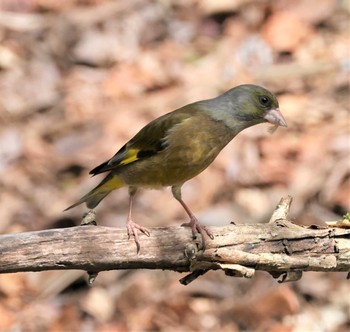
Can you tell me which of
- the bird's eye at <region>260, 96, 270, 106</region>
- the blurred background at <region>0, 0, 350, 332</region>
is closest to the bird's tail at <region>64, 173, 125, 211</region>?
the bird's eye at <region>260, 96, 270, 106</region>

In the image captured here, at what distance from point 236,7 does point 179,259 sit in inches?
283

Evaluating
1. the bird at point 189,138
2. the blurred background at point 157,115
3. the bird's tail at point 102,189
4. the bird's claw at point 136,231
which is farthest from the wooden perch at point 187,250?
the blurred background at point 157,115

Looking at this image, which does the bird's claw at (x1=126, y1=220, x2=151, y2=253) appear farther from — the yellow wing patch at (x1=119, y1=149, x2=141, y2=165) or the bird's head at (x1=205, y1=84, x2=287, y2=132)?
the bird's head at (x1=205, y1=84, x2=287, y2=132)

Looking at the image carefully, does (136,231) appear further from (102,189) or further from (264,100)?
(264,100)

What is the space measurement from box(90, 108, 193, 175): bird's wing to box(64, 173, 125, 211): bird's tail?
3.9 inches

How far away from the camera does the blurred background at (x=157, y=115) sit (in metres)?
7.09

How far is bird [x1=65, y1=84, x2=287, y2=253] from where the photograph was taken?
5.27 meters

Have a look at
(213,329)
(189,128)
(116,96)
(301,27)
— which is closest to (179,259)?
(189,128)

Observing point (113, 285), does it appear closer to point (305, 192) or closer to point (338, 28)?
point (305, 192)

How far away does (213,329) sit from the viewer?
22.6ft

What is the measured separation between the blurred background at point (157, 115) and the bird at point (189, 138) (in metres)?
1.87

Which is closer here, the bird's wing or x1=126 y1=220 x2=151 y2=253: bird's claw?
x1=126 y1=220 x2=151 y2=253: bird's claw

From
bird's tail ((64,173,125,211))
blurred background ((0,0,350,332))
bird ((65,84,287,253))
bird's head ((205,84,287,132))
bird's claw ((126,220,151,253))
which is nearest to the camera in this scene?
bird's claw ((126,220,151,253))

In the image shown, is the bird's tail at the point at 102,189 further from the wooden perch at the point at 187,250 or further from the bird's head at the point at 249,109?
the wooden perch at the point at 187,250
